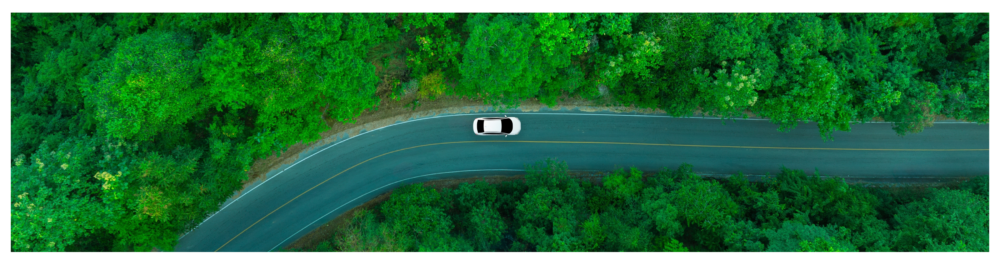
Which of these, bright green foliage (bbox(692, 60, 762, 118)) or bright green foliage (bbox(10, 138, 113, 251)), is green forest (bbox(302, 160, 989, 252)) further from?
bright green foliage (bbox(10, 138, 113, 251))

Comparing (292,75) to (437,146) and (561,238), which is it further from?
(561,238)

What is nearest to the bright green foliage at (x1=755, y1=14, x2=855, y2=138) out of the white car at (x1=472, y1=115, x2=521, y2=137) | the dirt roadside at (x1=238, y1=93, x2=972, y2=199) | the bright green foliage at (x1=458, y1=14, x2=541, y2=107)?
the dirt roadside at (x1=238, y1=93, x2=972, y2=199)

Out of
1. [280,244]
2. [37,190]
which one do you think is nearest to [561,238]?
[280,244]

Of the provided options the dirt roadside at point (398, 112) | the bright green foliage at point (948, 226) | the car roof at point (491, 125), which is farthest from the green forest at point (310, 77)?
the bright green foliage at point (948, 226)

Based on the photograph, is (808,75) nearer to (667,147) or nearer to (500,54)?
(667,147)

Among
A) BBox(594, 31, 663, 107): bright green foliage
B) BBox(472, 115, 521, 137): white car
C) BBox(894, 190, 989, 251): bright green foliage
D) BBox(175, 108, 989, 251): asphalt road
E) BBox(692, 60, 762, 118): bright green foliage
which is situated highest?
BBox(594, 31, 663, 107): bright green foliage

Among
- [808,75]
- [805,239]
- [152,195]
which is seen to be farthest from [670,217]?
[152,195]
